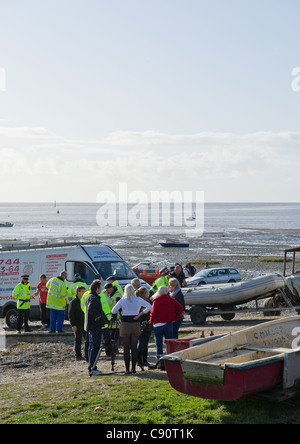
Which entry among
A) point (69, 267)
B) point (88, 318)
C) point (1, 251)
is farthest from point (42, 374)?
point (1, 251)

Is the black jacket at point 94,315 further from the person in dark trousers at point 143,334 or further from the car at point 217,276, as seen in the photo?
the car at point 217,276

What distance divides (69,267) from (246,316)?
6972 millimetres

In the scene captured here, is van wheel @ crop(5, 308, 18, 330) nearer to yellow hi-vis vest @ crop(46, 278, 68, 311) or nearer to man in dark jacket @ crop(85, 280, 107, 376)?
yellow hi-vis vest @ crop(46, 278, 68, 311)

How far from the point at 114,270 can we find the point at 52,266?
226cm

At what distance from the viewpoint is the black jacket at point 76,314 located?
13.3 m

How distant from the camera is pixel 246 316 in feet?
70.1

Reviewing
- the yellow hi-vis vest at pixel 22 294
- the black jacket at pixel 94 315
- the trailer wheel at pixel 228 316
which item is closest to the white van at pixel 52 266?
the yellow hi-vis vest at pixel 22 294

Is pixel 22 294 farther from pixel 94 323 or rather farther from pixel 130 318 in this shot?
pixel 130 318

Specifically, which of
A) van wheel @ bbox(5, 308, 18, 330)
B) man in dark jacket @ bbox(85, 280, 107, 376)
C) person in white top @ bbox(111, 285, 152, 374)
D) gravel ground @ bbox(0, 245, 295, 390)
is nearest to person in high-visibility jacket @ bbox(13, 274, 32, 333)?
van wheel @ bbox(5, 308, 18, 330)

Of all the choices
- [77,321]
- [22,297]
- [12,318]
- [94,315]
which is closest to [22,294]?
[22,297]

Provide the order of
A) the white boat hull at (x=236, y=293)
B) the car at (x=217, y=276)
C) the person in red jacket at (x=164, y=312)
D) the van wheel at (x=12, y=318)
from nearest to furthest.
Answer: the person in red jacket at (x=164, y=312) → the van wheel at (x=12, y=318) → the white boat hull at (x=236, y=293) → the car at (x=217, y=276)

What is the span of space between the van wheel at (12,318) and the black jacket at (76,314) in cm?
678

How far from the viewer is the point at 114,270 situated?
1944 cm

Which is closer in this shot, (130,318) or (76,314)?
(130,318)
